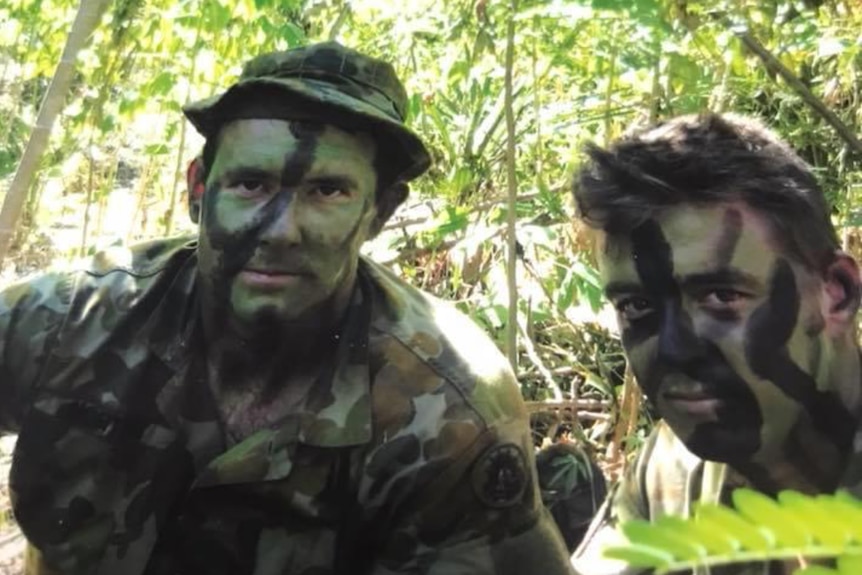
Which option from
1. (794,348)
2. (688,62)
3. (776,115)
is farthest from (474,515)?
(776,115)

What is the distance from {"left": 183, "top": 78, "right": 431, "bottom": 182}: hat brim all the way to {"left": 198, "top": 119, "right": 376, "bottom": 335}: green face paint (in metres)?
0.05

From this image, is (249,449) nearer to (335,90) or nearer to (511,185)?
(335,90)

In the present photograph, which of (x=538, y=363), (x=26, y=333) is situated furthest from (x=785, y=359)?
(x=538, y=363)

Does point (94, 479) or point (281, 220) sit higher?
point (281, 220)

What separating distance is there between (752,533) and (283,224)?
194cm

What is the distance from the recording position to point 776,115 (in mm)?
4027

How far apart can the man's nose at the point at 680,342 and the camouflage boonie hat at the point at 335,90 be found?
2.87 ft

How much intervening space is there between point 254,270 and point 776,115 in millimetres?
2101

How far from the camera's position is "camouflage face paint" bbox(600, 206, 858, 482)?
202cm

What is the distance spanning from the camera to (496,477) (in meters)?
2.66

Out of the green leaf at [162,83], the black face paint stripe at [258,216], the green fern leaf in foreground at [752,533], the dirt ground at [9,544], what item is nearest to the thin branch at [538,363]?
the green leaf at [162,83]

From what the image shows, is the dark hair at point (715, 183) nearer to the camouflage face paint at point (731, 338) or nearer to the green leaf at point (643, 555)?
the camouflage face paint at point (731, 338)

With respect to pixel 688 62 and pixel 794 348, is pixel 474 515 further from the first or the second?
pixel 688 62

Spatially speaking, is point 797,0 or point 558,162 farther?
point 558,162
